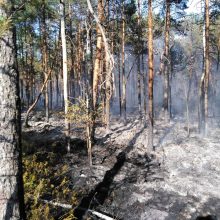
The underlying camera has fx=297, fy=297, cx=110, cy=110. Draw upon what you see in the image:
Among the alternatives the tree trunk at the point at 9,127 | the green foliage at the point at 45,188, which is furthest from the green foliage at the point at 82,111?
the tree trunk at the point at 9,127

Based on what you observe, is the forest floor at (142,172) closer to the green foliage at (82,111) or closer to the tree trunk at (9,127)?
the green foliage at (82,111)

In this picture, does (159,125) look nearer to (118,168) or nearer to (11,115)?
(118,168)

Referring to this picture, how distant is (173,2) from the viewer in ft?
75.7

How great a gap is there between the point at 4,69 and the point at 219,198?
9.67 meters

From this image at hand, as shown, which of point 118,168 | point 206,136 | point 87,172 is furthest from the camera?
point 206,136

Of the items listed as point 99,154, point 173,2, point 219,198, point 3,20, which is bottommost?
point 219,198

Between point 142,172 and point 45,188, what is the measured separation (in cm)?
525

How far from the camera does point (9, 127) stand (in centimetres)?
433

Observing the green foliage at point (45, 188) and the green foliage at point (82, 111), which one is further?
the green foliage at point (82, 111)

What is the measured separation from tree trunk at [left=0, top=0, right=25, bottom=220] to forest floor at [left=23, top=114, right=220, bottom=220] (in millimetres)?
4736

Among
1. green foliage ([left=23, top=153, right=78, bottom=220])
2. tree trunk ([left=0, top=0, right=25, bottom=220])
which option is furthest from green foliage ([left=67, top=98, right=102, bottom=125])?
tree trunk ([left=0, top=0, right=25, bottom=220])

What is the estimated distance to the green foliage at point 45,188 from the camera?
24.4 ft

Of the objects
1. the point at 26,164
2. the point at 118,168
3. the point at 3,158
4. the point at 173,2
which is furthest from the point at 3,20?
the point at 173,2

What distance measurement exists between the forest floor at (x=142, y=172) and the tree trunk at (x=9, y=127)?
4.74 meters
